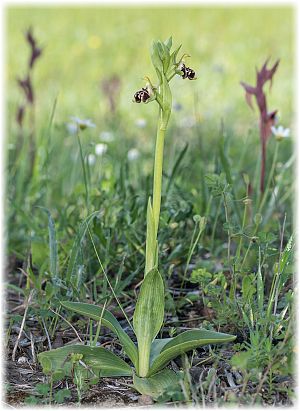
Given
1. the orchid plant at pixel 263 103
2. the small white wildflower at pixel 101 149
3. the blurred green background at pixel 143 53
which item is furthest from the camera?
the blurred green background at pixel 143 53

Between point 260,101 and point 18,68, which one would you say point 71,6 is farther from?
point 260,101

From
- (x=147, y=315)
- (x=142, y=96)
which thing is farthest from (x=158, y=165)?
(x=147, y=315)

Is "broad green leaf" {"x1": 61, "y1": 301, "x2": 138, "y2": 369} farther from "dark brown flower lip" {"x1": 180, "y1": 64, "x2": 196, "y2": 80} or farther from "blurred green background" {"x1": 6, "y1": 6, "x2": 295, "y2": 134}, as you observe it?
"blurred green background" {"x1": 6, "y1": 6, "x2": 295, "y2": 134}

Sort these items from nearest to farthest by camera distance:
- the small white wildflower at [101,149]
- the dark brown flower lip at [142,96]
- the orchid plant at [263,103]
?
the dark brown flower lip at [142,96] < the orchid plant at [263,103] < the small white wildflower at [101,149]

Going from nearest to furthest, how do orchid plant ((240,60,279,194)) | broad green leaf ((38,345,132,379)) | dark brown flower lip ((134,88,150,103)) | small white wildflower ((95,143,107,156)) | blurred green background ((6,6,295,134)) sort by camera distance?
dark brown flower lip ((134,88,150,103)) < broad green leaf ((38,345,132,379)) < orchid plant ((240,60,279,194)) < small white wildflower ((95,143,107,156)) < blurred green background ((6,6,295,134))

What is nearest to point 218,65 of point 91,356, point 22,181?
point 22,181

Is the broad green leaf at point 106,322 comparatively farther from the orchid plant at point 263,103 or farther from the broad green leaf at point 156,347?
the orchid plant at point 263,103

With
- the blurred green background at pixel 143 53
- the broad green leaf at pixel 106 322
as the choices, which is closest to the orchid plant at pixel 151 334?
the broad green leaf at pixel 106 322

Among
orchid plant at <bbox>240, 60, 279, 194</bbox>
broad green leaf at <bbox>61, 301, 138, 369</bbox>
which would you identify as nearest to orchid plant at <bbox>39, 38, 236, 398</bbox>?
broad green leaf at <bbox>61, 301, 138, 369</bbox>
